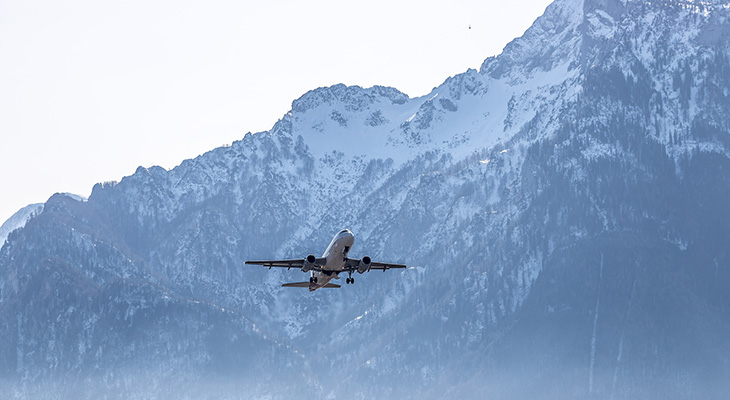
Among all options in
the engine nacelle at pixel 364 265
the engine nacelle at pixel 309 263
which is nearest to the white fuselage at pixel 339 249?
the engine nacelle at pixel 309 263

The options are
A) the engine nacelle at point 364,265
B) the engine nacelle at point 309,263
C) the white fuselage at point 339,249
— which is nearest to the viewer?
the white fuselage at point 339,249

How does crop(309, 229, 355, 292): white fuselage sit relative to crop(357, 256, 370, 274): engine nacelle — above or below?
above

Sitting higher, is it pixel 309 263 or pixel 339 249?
pixel 339 249

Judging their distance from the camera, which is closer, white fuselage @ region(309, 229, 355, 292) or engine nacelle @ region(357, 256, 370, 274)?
white fuselage @ region(309, 229, 355, 292)

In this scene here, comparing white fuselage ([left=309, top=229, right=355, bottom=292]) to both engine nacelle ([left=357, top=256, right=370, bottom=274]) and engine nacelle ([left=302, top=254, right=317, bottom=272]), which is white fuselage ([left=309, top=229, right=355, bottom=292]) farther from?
engine nacelle ([left=357, top=256, right=370, bottom=274])

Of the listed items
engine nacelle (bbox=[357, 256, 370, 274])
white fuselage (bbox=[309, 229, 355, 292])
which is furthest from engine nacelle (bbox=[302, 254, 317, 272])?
engine nacelle (bbox=[357, 256, 370, 274])

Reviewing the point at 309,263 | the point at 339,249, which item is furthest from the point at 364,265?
the point at 309,263

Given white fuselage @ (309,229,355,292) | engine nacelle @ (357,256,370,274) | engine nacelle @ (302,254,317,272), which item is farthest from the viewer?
engine nacelle @ (302,254,317,272)

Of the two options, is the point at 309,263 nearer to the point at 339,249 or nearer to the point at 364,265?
the point at 339,249

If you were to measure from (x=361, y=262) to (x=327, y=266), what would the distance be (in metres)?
6.72

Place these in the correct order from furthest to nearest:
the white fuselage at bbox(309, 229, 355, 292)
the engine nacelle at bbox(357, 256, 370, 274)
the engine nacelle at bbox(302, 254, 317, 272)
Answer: the engine nacelle at bbox(302, 254, 317, 272) < the engine nacelle at bbox(357, 256, 370, 274) < the white fuselage at bbox(309, 229, 355, 292)

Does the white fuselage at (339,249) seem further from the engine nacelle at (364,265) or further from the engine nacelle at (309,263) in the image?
the engine nacelle at (364,265)

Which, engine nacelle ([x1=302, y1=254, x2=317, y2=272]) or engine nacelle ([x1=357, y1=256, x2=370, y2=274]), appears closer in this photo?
engine nacelle ([x1=357, y1=256, x2=370, y2=274])

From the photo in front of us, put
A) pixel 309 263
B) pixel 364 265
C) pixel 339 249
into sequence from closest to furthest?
1. pixel 339 249
2. pixel 364 265
3. pixel 309 263
